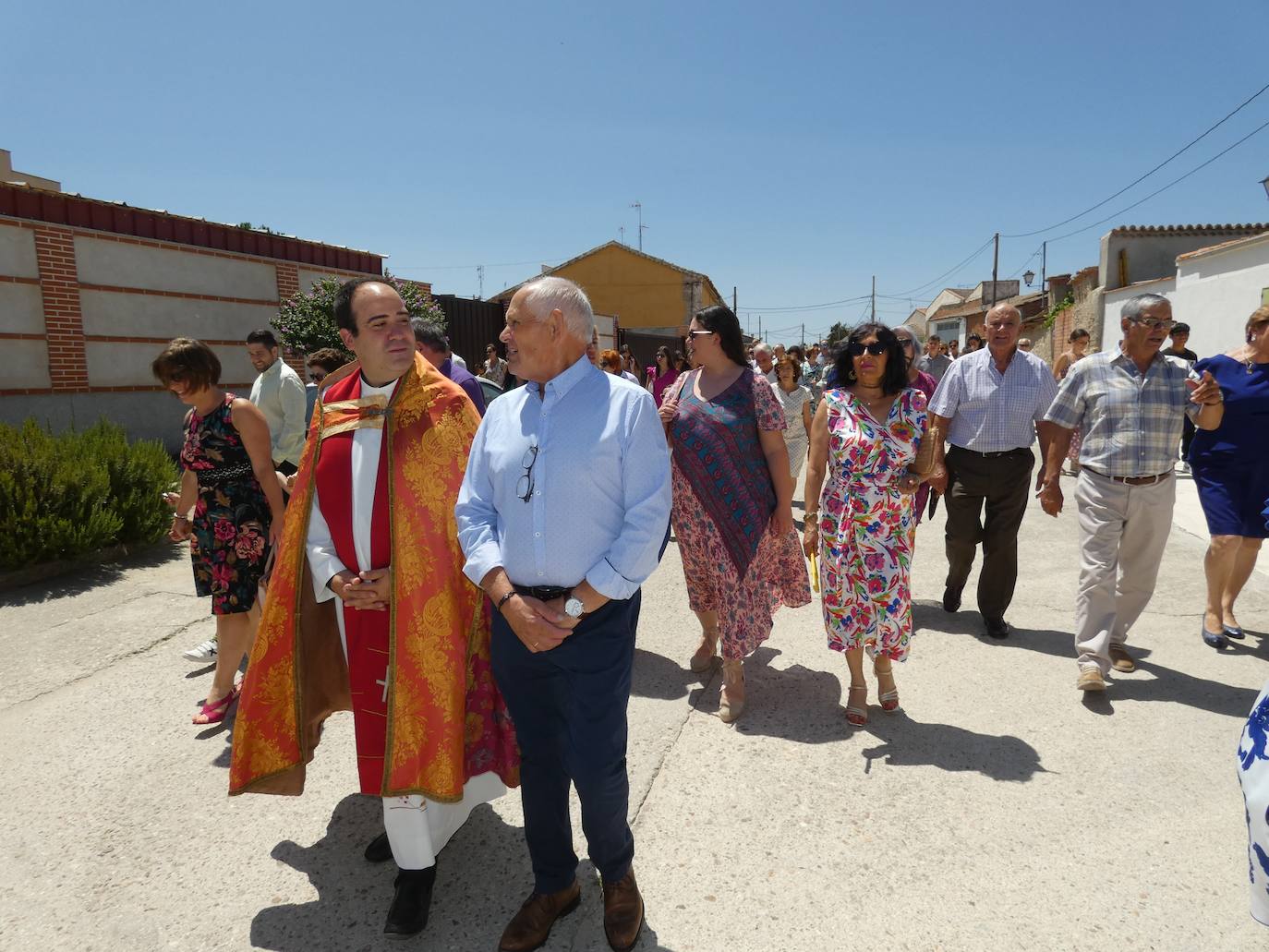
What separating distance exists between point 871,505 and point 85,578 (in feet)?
19.7

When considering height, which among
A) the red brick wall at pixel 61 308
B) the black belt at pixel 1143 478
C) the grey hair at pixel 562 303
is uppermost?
the red brick wall at pixel 61 308

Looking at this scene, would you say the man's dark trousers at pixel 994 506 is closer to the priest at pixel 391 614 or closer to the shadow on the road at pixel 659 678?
the shadow on the road at pixel 659 678

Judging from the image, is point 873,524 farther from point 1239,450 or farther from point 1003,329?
point 1239,450

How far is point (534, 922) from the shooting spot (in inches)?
89.4

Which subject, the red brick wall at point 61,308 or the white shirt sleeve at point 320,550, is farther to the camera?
the red brick wall at point 61,308

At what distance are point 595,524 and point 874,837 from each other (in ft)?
5.40

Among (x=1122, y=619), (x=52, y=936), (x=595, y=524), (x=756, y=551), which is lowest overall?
(x=52, y=936)

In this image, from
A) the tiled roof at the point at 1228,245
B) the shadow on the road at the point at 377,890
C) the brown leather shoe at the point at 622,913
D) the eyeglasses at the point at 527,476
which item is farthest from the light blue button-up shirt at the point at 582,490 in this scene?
the tiled roof at the point at 1228,245

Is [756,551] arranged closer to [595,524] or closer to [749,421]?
[749,421]

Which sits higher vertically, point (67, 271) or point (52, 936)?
point (67, 271)

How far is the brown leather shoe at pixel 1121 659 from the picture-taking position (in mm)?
4184

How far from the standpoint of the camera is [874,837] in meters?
2.77

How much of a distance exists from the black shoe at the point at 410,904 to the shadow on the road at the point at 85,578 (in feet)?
15.7

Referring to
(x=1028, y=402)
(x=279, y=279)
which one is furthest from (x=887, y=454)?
(x=279, y=279)
